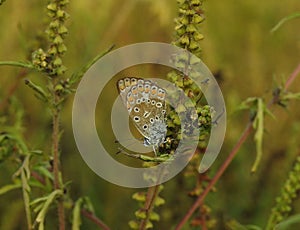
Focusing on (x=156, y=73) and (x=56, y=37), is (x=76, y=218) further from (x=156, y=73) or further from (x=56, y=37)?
(x=156, y=73)

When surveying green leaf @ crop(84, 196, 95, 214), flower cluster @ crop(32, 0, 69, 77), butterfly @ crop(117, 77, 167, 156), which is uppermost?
flower cluster @ crop(32, 0, 69, 77)

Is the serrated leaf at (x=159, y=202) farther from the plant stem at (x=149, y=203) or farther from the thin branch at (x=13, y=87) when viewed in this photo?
the thin branch at (x=13, y=87)

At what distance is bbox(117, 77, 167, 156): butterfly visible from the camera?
1.47 meters

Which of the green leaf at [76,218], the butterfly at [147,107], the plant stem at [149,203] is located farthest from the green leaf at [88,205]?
the butterfly at [147,107]

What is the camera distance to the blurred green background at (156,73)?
2.62 meters

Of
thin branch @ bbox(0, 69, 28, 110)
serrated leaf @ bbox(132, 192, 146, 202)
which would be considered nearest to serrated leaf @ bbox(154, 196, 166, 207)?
serrated leaf @ bbox(132, 192, 146, 202)

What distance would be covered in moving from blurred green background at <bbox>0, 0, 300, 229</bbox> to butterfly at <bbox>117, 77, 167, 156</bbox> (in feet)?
2.29

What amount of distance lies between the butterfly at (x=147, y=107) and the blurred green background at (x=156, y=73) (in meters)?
0.70

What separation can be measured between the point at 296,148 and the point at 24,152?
1.18m

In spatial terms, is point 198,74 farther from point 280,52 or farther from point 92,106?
point 280,52

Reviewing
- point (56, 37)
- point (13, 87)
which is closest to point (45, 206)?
point (56, 37)

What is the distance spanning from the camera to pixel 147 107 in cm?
149

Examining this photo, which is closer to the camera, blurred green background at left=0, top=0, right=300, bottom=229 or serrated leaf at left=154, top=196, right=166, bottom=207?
serrated leaf at left=154, top=196, right=166, bottom=207

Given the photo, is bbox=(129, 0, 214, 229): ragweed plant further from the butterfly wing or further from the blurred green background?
the blurred green background
